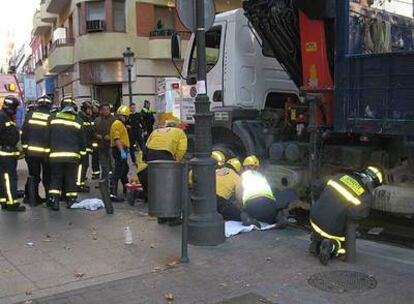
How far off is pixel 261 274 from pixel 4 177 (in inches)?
192

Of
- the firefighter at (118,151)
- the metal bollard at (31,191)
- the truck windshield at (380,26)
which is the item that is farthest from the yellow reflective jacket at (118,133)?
the truck windshield at (380,26)

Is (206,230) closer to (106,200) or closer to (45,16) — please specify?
(106,200)

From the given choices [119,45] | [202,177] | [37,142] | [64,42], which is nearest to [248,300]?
[202,177]

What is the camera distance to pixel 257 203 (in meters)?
7.27

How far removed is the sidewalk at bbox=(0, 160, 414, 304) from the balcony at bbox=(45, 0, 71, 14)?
26.9m

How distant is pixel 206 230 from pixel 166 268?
36.3 inches

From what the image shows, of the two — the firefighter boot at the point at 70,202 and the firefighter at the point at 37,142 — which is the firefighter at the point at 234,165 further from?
the firefighter at the point at 37,142

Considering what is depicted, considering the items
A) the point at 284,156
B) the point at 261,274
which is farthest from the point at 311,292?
the point at 284,156

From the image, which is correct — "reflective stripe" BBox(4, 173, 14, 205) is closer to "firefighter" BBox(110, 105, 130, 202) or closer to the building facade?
"firefighter" BBox(110, 105, 130, 202)

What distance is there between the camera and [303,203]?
8.02 metres

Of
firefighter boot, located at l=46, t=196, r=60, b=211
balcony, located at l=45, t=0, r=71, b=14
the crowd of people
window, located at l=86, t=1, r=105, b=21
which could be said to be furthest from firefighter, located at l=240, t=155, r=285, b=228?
balcony, located at l=45, t=0, r=71, b=14

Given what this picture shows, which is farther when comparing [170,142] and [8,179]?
[8,179]

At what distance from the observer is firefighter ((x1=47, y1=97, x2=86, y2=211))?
28.9 feet

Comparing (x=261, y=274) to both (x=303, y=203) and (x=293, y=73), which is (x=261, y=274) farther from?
(x=293, y=73)
